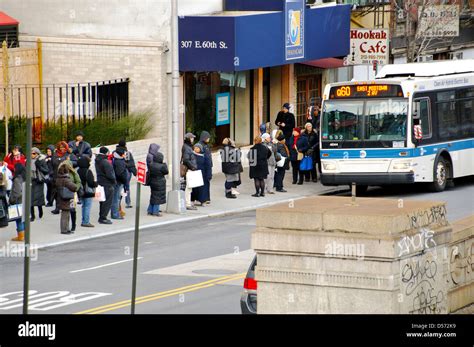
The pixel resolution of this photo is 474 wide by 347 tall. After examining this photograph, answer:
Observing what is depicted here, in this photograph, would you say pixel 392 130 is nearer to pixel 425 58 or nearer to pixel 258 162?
pixel 258 162

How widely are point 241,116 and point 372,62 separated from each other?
429cm

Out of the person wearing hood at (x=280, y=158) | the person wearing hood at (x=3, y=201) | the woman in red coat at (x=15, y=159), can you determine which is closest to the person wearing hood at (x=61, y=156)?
the woman in red coat at (x=15, y=159)

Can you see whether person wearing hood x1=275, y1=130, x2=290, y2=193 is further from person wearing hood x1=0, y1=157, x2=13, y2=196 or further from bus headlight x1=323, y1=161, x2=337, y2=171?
person wearing hood x1=0, y1=157, x2=13, y2=196

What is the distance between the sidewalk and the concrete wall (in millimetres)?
4460

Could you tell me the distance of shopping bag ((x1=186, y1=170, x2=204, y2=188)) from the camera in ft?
88.6

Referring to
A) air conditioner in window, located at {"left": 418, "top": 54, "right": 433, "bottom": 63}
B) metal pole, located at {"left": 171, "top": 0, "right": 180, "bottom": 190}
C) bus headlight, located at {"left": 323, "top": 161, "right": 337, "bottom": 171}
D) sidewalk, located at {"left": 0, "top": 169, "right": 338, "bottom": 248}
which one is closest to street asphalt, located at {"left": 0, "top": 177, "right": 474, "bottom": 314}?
sidewalk, located at {"left": 0, "top": 169, "right": 338, "bottom": 248}

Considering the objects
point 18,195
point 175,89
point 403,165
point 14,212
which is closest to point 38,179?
point 18,195

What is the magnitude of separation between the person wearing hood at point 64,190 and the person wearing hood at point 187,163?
157 inches

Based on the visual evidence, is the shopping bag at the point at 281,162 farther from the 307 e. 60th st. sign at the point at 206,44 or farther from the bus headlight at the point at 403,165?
the 307 e. 60th st. sign at the point at 206,44

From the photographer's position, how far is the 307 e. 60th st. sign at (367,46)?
113ft
